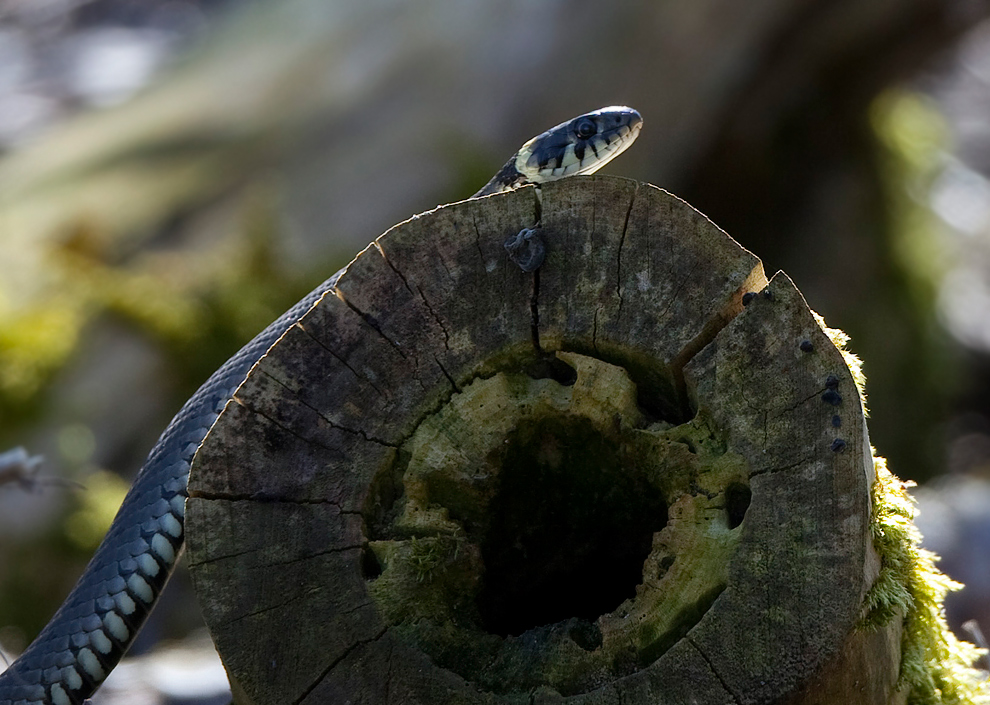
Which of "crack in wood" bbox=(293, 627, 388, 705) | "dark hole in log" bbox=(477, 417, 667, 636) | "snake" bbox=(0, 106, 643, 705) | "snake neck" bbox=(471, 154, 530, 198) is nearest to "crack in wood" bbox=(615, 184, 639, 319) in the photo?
"dark hole in log" bbox=(477, 417, 667, 636)

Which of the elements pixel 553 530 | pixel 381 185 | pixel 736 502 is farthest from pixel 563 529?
pixel 381 185

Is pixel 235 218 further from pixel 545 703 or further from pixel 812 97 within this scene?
pixel 545 703

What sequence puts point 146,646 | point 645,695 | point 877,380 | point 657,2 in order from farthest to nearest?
1. point 877,380
2. point 657,2
3. point 146,646
4. point 645,695

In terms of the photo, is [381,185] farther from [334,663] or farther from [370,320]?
[334,663]

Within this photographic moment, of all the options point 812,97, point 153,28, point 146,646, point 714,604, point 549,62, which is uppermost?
point 153,28

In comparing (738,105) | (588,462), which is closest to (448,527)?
(588,462)

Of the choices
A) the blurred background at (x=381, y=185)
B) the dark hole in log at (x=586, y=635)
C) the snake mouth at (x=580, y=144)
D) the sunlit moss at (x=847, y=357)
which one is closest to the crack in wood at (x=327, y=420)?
the dark hole in log at (x=586, y=635)

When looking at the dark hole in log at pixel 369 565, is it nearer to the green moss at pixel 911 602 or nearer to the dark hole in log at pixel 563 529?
the dark hole in log at pixel 563 529
